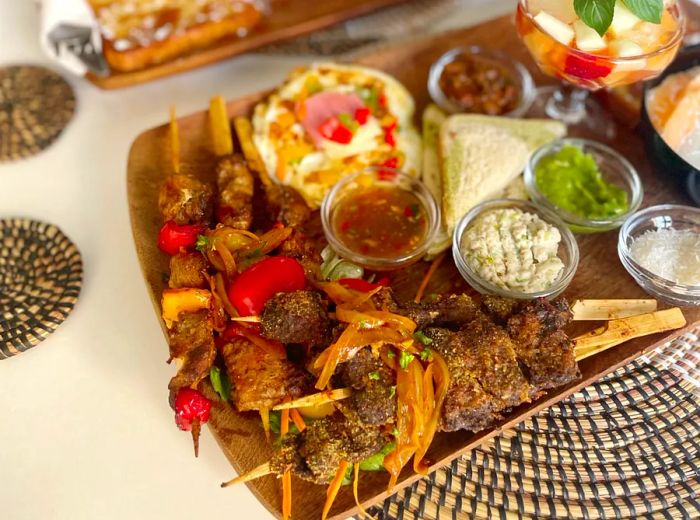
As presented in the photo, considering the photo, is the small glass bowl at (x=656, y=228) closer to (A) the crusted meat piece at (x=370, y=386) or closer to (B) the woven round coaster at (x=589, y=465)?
(B) the woven round coaster at (x=589, y=465)

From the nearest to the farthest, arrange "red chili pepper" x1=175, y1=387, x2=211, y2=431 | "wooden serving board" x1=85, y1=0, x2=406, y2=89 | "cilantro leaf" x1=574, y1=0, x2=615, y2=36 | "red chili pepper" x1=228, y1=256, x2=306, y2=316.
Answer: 1. "red chili pepper" x1=175, y1=387, x2=211, y2=431
2. "red chili pepper" x1=228, y1=256, x2=306, y2=316
3. "cilantro leaf" x1=574, y1=0, x2=615, y2=36
4. "wooden serving board" x1=85, y1=0, x2=406, y2=89

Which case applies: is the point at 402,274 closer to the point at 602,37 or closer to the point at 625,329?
the point at 625,329

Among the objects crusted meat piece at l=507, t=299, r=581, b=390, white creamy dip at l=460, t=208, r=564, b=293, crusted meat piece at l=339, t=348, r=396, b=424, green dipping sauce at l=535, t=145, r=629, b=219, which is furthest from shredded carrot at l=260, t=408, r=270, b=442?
green dipping sauce at l=535, t=145, r=629, b=219

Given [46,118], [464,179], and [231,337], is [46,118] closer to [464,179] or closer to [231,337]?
[231,337]

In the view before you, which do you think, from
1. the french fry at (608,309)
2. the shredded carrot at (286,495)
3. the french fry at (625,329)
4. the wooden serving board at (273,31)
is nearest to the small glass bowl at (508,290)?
the french fry at (608,309)

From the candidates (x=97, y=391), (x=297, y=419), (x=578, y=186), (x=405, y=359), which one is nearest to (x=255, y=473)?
(x=297, y=419)

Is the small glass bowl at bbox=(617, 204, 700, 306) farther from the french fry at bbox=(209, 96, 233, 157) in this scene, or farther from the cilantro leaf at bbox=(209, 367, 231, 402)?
the french fry at bbox=(209, 96, 233, 157)
